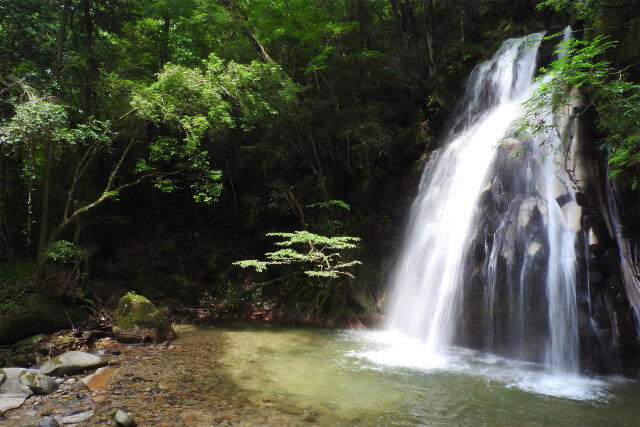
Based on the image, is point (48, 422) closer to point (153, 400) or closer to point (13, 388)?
point (153, 400)

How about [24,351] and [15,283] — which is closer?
[24,351]

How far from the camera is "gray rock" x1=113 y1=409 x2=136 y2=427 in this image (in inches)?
142

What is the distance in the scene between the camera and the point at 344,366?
5844 mm

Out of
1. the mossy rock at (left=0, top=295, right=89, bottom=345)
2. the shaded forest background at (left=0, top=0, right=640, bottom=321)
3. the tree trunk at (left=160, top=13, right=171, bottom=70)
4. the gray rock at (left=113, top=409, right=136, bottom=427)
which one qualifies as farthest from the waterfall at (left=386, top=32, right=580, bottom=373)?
the tree trunk at (left=160, top=13, right=171, bottom=70)

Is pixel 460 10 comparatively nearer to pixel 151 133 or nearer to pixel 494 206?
pixel 494 206

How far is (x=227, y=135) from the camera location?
1166cm

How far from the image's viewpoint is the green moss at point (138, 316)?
7.05 metres

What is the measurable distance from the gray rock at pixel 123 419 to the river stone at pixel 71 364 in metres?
1.90

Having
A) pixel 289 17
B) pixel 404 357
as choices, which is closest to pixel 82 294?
pixel 404 357

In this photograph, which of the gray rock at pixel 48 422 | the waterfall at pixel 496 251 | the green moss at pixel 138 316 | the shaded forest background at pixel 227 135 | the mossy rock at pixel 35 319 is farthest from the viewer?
the shaded forest background at pixel 227 135

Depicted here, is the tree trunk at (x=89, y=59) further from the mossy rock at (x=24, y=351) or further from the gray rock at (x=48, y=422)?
the gray rock at (x=48, y=422)

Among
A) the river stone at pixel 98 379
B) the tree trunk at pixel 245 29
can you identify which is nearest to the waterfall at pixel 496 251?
the river stone at pixel 98 379

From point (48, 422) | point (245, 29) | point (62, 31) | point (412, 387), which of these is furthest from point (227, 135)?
point (412, 387)

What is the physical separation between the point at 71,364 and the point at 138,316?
2059 millimetres
